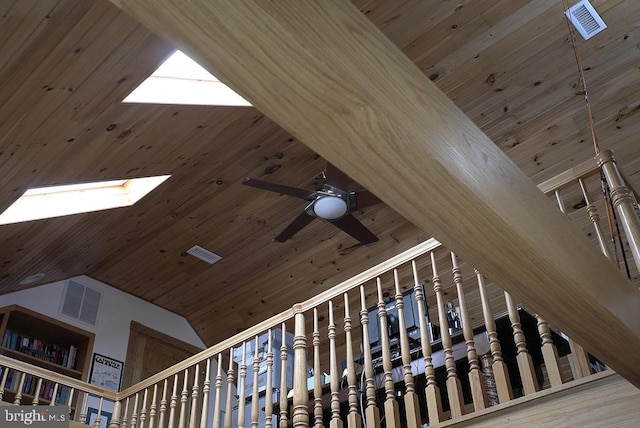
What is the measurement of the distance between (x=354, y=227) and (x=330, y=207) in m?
0.38

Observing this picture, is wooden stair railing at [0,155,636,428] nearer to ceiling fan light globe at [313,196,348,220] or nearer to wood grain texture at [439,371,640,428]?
wood grain texture at [439,371,640,428]

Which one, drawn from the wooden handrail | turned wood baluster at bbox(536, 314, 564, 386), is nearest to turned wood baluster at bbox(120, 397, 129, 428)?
the wooden handrail

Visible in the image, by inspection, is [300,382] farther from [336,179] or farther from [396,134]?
[396,134]

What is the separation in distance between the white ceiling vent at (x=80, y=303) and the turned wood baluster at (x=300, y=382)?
3313 mm

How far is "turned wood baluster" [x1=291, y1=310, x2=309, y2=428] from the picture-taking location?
3.42 m

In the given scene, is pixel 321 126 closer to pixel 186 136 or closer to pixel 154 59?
pixel 154 59

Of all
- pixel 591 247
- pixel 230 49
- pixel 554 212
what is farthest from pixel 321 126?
pixel 591 247

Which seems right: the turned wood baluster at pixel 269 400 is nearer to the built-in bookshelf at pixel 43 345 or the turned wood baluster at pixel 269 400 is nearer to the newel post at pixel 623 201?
the newel post at pixel 623 201

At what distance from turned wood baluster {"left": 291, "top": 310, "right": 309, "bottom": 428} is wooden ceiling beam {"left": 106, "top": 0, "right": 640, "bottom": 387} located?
5.72 feet

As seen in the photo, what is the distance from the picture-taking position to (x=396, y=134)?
1.46m

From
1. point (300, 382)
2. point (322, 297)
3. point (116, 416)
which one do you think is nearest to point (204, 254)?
point (116, 416)

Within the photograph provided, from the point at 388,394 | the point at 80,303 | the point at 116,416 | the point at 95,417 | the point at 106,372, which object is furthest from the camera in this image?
the point at 80,303

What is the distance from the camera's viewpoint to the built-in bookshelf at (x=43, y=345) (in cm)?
557

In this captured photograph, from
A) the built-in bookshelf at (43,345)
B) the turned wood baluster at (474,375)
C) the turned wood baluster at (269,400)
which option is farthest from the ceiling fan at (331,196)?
the built-in bookshelf at (43,345)
